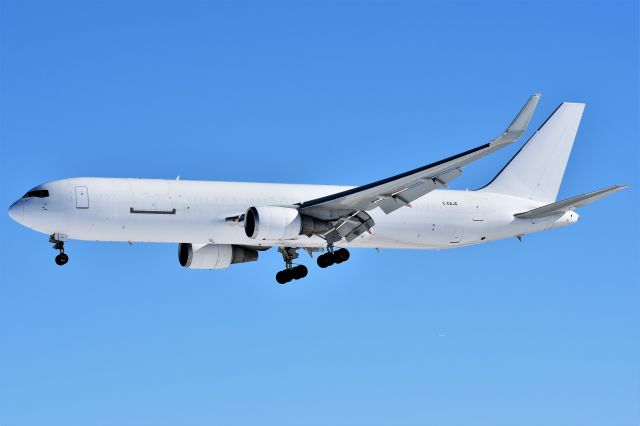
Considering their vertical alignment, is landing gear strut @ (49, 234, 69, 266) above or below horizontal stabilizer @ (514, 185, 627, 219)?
A: below

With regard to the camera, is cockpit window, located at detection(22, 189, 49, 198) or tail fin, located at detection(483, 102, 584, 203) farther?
tail fin, located at detection(483, 102, 584, 203)

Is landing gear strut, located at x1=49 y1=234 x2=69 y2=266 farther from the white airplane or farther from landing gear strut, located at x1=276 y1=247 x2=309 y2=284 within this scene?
landing gear strut, located at x1=276 y1=247 x2=309 y2=284

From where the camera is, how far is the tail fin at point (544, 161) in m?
67.6

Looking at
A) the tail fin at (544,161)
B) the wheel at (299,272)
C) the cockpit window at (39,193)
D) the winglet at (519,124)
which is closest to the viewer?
the winglet at (519,124)

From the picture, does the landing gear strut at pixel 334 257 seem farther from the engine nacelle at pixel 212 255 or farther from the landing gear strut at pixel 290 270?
the engine nacelle at pixel 212 255

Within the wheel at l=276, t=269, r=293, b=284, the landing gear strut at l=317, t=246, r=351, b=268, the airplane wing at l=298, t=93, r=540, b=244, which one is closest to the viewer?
the airplane wing at l=298, t=93, r=540, b=244

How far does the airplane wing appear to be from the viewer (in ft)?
177

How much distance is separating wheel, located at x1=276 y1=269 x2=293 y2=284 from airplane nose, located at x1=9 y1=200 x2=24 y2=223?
1321 cm

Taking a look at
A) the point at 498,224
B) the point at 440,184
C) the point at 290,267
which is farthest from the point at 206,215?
the point at 498,224

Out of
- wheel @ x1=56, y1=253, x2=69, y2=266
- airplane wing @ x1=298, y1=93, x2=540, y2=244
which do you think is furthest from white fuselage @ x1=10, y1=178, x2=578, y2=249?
airplane wing @ x1=298, y1=93, x2=540, y2=244

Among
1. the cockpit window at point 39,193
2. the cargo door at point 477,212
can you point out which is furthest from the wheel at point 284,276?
the cockpit window at point 39,193

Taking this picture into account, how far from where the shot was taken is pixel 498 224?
65.1 metres

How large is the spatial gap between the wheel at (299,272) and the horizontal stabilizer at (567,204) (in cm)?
1151

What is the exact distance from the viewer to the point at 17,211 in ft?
191
